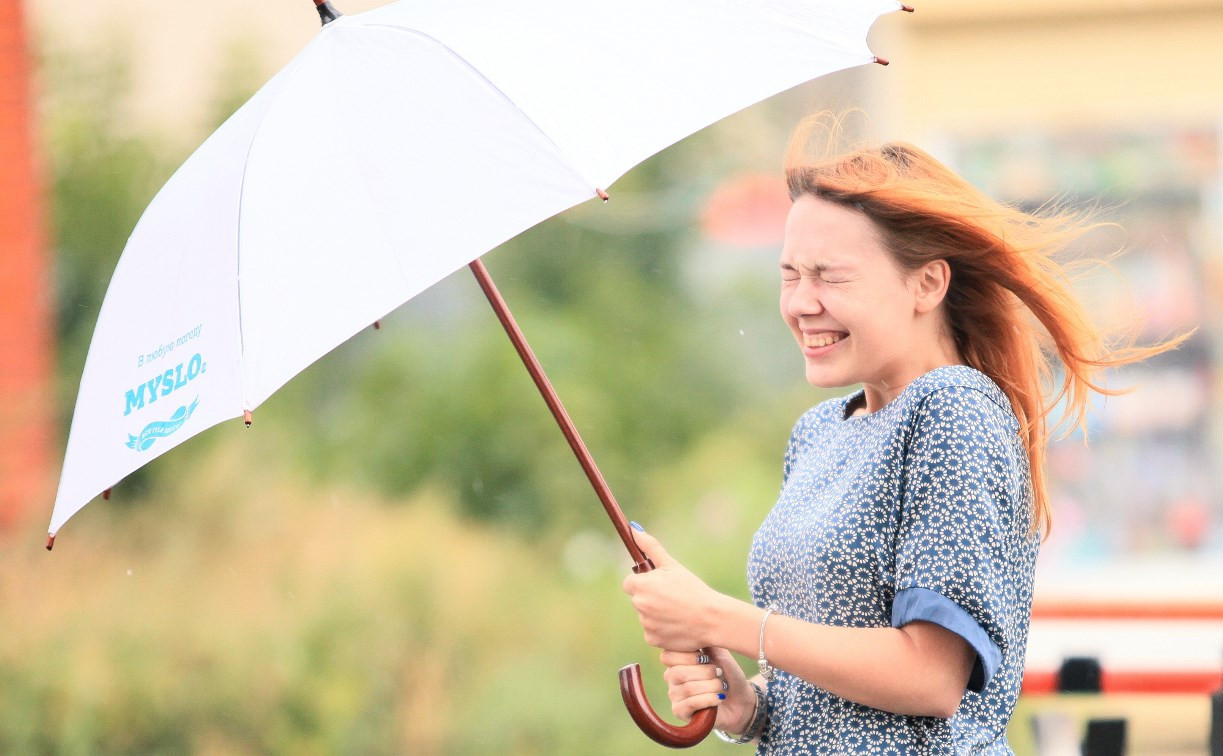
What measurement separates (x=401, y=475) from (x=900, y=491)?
3431mm

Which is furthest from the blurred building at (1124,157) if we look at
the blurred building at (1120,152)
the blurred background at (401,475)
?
the blurred background at (401,475)

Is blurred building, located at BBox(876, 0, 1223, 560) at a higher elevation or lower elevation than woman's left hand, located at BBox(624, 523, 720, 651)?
lower

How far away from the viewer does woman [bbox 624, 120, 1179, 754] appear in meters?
1.72

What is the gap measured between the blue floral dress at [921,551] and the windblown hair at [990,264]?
0.36ft

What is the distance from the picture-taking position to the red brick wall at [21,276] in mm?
4691

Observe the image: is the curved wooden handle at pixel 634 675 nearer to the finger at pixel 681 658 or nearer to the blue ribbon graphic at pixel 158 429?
the finger at pixel 681 658

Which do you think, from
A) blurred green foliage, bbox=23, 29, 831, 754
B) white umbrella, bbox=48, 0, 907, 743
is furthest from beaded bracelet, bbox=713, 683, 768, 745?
blurred green foliage, bbox=23, 29, 831, 754

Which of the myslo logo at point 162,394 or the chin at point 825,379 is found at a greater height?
the myslo logo at point 162,394

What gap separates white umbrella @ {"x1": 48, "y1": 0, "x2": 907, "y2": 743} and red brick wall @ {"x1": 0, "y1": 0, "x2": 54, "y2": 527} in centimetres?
274

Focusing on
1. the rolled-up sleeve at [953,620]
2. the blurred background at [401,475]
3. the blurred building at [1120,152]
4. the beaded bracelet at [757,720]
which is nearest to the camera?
the rolled-up sleeve at [953,620]

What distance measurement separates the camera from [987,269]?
192 cm

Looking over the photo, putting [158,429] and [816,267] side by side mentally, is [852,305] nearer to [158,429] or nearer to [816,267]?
[816,267]

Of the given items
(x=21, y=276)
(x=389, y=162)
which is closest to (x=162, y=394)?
(x=389, y=162)

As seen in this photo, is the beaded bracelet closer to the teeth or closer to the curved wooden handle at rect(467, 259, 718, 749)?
the curved wooden handle at rect(467, 259, 718, 749)
